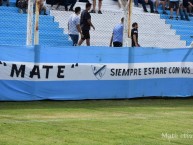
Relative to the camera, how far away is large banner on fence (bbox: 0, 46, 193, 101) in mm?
14289

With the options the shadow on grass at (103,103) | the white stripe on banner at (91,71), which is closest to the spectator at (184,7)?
the white stripe on banner at (91,71)

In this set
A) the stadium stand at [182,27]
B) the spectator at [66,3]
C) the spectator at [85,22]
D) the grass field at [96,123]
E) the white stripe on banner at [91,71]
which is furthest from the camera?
the stadium stand at [182,27]

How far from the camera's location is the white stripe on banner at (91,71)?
46.8 ft

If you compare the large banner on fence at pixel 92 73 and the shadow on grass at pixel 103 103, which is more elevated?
the large banner on fence at pixel 92 73

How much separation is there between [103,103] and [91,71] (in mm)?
982

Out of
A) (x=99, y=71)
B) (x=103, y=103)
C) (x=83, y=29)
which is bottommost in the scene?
(x=103, y=103)

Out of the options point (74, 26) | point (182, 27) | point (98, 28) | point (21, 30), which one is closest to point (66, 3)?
point (98, 28)

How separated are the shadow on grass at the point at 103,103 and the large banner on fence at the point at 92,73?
173 mm

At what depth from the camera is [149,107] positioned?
14.3 meters

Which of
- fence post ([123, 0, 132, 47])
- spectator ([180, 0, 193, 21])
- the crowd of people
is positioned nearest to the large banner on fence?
fence post ([123, 0, 132, 47])

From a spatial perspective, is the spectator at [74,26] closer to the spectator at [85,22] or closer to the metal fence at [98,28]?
the spectator at [85,22]

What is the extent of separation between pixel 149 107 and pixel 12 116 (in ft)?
13.1

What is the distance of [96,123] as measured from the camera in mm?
11039

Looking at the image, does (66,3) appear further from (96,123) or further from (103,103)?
(96,123)
